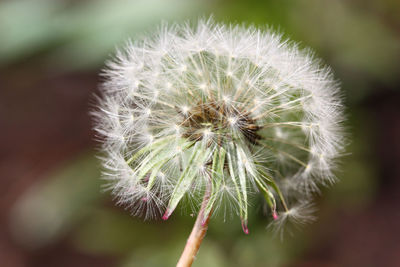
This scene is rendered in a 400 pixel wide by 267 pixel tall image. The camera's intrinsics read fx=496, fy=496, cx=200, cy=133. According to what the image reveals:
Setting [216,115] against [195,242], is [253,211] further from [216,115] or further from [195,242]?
[195,242]

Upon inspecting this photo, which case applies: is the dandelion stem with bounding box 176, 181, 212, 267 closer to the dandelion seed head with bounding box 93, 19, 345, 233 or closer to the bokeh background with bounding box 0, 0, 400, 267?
the dandelion seed head with bounding box 93, 19, 345, 233

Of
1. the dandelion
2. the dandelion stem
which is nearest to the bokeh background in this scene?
the dandelion

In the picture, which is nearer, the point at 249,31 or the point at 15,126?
the point at 249,31

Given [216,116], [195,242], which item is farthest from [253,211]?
[195,242]

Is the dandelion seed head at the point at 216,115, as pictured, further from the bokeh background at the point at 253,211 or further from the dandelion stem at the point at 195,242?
the bokeh background at the point at 253,211

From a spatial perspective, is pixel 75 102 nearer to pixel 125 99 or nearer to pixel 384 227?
pixel 384 227

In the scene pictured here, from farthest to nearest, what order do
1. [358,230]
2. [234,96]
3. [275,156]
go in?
1. [358,230]
2. [275,156]
3. [234,96]

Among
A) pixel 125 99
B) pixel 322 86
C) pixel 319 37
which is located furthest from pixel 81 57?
pixel 322 86

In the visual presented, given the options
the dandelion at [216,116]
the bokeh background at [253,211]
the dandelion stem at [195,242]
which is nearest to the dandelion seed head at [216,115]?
the dandelion at [216,116]
